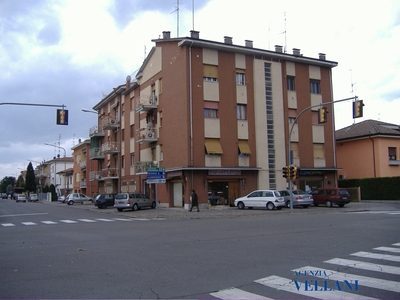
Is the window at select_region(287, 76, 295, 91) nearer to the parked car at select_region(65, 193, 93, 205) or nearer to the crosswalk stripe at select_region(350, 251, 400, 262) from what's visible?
the crosswalk stripe at select_region(350, 251, 400, 262)

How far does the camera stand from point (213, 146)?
33.2 m

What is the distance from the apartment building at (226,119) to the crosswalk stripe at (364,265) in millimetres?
22912

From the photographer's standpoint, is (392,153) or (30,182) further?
(30,182)

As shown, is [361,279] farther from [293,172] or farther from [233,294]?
[293,172]

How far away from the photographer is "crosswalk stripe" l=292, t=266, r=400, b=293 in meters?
6.86

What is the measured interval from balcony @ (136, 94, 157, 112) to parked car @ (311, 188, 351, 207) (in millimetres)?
16532

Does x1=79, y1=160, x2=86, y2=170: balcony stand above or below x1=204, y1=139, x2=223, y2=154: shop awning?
above

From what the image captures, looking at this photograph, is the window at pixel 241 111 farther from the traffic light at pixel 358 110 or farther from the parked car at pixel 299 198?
the traffic light at pixel 358 110

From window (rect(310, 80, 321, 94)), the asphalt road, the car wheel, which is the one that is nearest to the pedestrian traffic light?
the asphalt road

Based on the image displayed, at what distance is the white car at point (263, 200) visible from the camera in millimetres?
29938

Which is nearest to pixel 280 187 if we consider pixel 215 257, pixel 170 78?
pixel 170 78

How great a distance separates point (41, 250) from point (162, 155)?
81.5ft

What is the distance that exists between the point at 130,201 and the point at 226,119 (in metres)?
10.4

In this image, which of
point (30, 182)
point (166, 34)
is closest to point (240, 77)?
point (166, 34)
